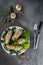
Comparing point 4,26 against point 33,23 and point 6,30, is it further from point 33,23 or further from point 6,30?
point 33,23

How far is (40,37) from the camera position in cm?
156

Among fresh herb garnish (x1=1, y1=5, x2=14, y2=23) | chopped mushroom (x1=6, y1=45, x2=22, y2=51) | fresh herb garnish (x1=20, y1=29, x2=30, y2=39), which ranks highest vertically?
fresh herb garnish (x1=1, y1=5, x2=14, y2=23)

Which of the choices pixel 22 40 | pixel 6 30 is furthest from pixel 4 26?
pixel 22 40

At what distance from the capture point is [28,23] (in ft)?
5.16

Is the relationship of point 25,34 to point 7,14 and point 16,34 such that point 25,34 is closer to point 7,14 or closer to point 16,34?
point 16,34

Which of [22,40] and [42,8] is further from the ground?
[42,8]

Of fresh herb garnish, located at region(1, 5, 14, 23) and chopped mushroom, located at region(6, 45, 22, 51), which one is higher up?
fresh herb garnish, located at region(1, 5, 14, 23)

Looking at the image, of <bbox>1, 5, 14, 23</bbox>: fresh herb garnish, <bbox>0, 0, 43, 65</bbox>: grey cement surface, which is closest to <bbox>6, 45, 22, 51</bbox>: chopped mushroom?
<bbox>0, 0, 43, 65</bbox>: grey cement surface

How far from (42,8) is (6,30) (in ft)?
0.82

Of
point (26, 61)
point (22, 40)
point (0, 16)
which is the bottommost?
point (26, 61)

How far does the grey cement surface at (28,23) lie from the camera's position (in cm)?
152

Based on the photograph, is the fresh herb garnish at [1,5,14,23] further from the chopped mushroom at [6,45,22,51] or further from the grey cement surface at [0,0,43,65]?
the chopped mushroom at [6,45,22,51]

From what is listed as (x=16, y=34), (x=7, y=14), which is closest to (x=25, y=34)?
(x=16, y=34)

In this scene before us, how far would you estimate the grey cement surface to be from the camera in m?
1.52
